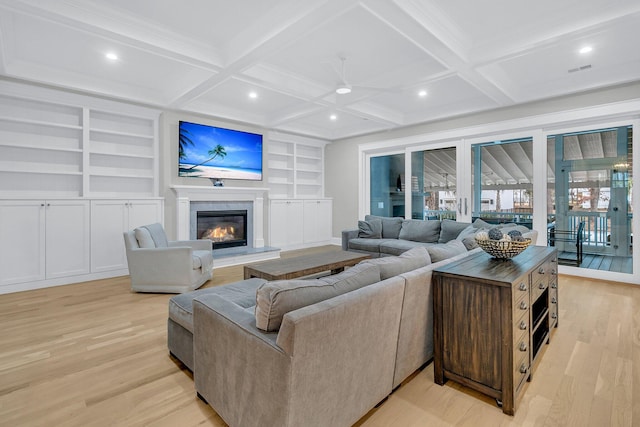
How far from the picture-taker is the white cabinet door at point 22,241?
12.6 ft

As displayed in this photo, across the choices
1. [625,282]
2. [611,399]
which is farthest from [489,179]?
[611,399]

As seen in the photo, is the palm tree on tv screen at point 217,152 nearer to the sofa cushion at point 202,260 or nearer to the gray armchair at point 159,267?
the sofa cushion at point 202,260

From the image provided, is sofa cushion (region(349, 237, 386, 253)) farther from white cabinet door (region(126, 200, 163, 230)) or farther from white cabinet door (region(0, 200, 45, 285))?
white cabinet door (region(0, 200, 45, 285))

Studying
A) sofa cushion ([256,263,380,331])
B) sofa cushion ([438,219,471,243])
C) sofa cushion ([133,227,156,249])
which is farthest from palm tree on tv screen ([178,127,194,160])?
sofa cushion ([256,263,380,331])

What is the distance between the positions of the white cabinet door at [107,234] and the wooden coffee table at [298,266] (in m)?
2.50

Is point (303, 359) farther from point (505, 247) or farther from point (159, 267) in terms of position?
point (159, 267)

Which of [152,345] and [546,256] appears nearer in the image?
[546,256]

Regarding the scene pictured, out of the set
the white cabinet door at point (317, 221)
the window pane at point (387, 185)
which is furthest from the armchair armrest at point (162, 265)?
the window pane at point (387, 185)

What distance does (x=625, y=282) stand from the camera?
13.7ft

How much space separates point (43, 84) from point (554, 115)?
271 inches

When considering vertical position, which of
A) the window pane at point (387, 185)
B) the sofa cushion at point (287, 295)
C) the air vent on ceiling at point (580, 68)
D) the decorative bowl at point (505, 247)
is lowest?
the sofa cushion at point (287, 295)

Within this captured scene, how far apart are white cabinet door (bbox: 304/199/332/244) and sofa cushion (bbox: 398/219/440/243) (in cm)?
263

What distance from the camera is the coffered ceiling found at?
276 centimetres

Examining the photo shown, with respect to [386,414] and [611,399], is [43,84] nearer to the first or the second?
[386,414]
